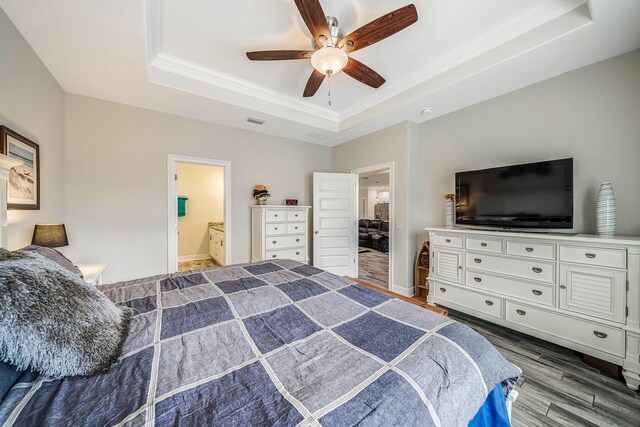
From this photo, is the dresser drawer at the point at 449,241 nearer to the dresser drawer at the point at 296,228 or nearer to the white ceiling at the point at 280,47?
the white ceiling at the point at 280,47

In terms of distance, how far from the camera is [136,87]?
2.53 m

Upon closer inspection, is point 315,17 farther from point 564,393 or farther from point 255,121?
point 564,393

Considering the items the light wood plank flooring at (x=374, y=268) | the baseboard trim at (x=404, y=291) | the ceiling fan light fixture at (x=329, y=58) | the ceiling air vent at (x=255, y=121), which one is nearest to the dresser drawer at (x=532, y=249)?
the baseboard trim at (x=404, y=291)

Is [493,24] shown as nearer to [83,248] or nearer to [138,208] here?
[138,208]

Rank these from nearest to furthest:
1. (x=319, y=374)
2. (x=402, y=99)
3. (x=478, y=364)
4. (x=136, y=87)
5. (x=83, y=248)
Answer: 1. (x=319, y=374)
2. (x=478, y=364)
3. (x=136, y=87)
4. (x=83, y=248)
5. (x=402, y=99)

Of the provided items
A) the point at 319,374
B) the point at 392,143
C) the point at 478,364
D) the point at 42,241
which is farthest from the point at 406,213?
the point at 42,241

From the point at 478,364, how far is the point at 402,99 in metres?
2.87

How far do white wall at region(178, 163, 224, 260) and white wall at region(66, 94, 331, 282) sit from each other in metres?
2.20

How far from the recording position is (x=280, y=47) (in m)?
2.35

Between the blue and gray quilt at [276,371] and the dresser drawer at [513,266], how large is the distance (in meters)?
1.57

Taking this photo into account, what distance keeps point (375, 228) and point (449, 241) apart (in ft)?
17.7

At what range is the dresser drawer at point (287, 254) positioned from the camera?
3.61 m

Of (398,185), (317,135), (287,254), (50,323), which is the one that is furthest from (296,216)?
(50,323)

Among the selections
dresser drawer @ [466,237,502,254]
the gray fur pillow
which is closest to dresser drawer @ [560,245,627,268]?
dresser drawer @ [466,237,502,254]
